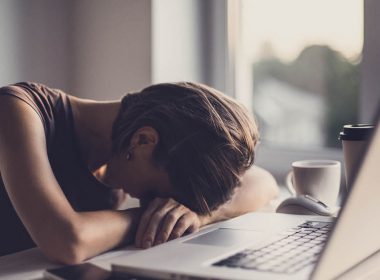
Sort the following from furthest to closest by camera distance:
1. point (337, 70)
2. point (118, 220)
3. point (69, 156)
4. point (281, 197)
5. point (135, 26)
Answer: point (135, 26)
point (337, 70)
point (281, 197)
point (69, 156)
point (118, 220)

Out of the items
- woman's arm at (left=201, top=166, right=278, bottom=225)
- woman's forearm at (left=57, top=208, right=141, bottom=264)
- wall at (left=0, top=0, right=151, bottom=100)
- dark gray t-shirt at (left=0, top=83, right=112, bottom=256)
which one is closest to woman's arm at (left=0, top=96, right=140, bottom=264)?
woman's forearm at (left=57, top=208, right=141, bottom=264)

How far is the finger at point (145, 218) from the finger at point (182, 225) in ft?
0.16

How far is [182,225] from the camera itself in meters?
1.06

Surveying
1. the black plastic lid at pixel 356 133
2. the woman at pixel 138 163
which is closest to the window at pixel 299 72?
the black plastic lid at pixel 356 133

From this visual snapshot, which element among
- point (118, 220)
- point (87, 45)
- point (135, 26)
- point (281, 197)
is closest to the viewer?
point (118, 220)

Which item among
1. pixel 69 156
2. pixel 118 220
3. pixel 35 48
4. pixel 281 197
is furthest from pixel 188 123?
pixel 35 48

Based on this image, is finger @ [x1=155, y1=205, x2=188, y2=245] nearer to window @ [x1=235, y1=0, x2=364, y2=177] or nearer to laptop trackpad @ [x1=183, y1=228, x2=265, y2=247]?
laptop trackpad @ [x1=183, y1=228, x2=265, y2=247]

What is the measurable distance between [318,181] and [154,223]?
0.39 meters

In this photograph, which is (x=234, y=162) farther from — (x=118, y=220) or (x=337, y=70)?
(x=337, y=70)

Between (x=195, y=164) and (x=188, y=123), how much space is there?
0.07 meters

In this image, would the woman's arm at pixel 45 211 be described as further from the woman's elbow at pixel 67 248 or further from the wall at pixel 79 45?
the wall at pixel 79 45

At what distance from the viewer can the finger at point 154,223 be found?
1017 millimetres

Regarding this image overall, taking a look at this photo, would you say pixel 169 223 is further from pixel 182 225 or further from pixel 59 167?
pixel 59 167

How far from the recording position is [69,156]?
4.19ft
